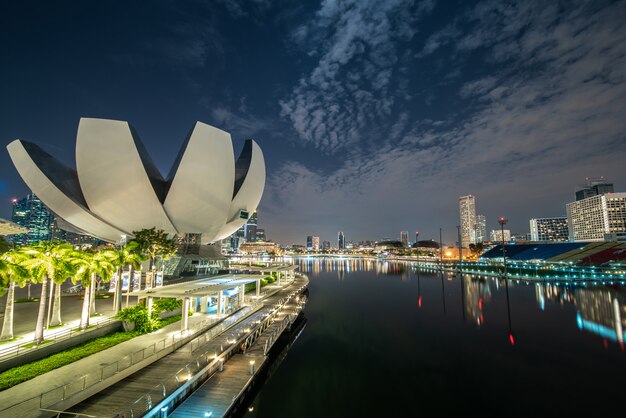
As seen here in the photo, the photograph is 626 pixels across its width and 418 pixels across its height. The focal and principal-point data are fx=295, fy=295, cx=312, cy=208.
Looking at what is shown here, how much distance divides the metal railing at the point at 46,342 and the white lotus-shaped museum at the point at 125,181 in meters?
16.2

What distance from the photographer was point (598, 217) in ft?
408

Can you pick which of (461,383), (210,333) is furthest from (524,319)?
(210,333)

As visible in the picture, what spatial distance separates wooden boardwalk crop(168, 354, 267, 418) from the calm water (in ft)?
4.35

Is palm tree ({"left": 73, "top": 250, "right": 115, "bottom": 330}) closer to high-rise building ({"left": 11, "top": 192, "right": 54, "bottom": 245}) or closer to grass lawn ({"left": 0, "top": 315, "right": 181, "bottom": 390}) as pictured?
grass lawn ({"left": 0, "top": 315, "right": 181, "bottom": 390})

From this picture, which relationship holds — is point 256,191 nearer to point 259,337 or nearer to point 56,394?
point 259,337

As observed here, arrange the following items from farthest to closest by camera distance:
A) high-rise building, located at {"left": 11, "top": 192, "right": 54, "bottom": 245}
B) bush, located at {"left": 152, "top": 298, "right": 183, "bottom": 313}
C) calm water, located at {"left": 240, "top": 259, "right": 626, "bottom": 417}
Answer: high-rise building, located at {"left": 11, "top": 192, "right": 54, "bottom": 245} → bush, located at {"left": 152, "top": 298, "right": 183, "bottom": 313} → calm water, located at {"left": 240, "top": 259, "right": 626, "bottom": 417}

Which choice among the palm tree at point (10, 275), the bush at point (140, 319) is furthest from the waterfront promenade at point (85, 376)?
the palm tree at point (10, 275)

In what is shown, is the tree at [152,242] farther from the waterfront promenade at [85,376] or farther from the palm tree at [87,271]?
the waterfront promenade at [85,376]

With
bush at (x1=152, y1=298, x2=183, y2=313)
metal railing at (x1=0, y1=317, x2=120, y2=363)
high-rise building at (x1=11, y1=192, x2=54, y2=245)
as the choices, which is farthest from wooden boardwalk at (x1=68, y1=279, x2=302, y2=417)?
high-rise building at (x1=11, y1=192, x2=54, y2=245)

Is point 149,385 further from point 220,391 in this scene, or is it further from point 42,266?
point 42,266

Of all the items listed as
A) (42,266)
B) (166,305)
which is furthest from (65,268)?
(166,305)

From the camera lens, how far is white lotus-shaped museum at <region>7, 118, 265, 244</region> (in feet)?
89.9

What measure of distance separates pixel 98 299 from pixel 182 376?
19368 mm

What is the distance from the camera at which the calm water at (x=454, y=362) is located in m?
13.1
